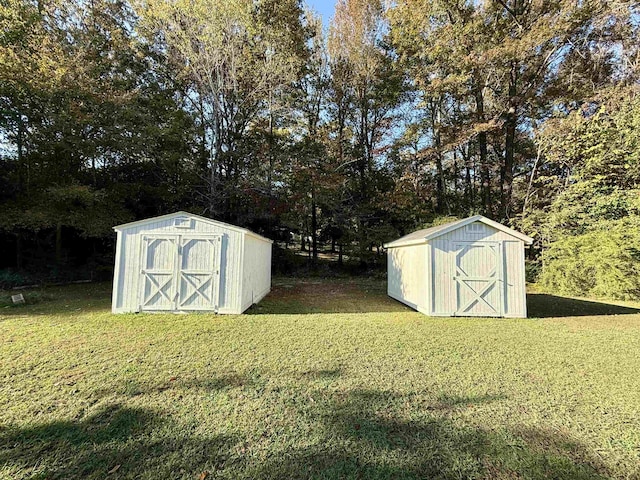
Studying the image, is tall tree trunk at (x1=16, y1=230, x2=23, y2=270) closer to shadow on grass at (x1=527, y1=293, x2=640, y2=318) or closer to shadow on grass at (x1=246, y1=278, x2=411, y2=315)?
shadow on grass at (x1=246, y1=278, x2=411, y2=315)

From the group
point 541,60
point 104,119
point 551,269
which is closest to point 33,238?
point 104,119

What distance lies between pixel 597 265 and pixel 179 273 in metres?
12.1

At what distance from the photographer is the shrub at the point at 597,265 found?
30.2ft

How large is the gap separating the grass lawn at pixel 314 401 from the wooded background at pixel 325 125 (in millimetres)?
7896

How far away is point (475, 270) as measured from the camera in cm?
716

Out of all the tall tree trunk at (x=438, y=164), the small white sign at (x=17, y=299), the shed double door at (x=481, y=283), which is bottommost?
the small white sign at (x=17, y=299)

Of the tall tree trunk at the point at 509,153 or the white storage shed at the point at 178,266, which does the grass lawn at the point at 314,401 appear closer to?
the white storage shed at the point at 178,266

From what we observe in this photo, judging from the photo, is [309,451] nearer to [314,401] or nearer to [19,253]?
[314,401]

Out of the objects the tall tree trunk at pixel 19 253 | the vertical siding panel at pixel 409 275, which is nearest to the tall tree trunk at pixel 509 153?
the vertical siding panel at pixel 409 275

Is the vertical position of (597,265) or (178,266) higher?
(597,265)

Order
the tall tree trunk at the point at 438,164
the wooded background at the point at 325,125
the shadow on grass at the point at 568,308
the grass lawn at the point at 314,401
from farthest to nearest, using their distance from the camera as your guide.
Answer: the tall tree trunk at the point at 438,164, the wooded background at the point at 325,125, the shadow on grass at the point at 568,308, the grass lawn at the point at 314,401

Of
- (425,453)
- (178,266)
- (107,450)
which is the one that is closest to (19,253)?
(178,266)

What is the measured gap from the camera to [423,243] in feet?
24.4

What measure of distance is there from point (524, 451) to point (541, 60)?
16.5 meters
